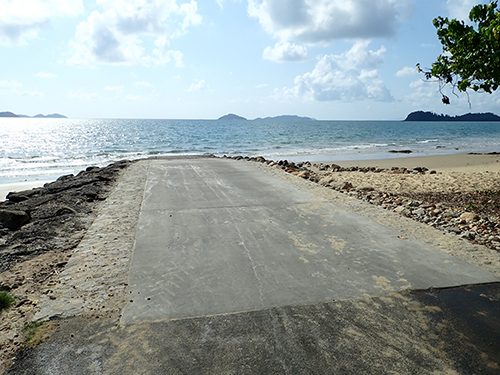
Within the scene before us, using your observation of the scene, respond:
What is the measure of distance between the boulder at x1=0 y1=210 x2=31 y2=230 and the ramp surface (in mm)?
2072

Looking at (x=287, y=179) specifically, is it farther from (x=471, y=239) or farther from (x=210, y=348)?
(x=210, y=348)

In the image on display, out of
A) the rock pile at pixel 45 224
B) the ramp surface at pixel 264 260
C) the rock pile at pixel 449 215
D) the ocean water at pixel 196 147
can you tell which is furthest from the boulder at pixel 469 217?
the ocean water at pixel 196 147

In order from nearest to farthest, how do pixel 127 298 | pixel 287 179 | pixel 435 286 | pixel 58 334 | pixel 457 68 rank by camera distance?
1. pixel 58 334
2. pixel 127 298
3. pixel 435 286
4. pixel 457 68
5. pixel 287 179

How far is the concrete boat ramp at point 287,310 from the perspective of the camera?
253cm

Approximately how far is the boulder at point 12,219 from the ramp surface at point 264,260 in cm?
207

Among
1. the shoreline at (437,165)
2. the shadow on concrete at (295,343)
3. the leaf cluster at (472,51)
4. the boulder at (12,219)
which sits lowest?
the shoreline at (437,165)

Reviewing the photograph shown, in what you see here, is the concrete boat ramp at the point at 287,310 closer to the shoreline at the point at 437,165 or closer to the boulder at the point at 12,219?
the boulder at the point at 12,219

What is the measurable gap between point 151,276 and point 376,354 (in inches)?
93.0

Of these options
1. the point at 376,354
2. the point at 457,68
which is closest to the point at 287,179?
the point at 457,68

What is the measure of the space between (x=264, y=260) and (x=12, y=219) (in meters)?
4.67

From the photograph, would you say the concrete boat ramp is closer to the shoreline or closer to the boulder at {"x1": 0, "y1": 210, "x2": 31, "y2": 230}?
the boulder at {"x1": 0, "y1": 210, "x2": 31, "y2": 230}

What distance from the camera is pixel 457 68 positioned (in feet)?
26.5

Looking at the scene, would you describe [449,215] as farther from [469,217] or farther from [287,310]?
[287,310]

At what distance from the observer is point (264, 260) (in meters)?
4.24
